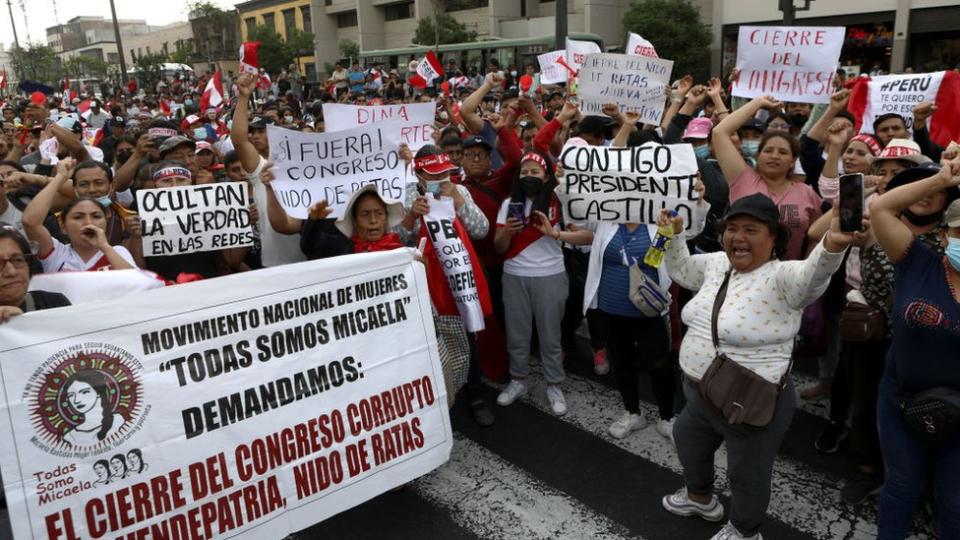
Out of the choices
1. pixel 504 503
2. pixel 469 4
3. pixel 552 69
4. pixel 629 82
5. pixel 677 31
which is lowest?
pixel 504 503

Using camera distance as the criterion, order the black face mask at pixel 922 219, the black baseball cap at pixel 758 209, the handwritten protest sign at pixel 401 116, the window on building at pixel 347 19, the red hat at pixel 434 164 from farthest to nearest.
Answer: the window on building at pixel 347 19, the handwritten protest sign at pixel 401 116, the red hat at pixel 434 164, the black face mask at pixel 922 219, the black baseball cap at pixel 758 209

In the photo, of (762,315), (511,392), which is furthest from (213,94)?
(762,315)

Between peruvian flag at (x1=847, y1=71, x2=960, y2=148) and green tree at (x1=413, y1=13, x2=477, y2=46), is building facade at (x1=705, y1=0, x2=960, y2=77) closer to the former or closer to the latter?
green tree at (x1=413, y1=13, x2=477, y2=46)

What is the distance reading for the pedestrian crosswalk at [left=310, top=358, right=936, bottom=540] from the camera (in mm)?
3609

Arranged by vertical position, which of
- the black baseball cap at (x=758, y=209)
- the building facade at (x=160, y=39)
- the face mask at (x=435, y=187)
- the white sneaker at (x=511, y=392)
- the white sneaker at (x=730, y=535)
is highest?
the building facade at (x=160, y=39)

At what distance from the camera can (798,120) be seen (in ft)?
25.5

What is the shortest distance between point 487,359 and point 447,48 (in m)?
26.7

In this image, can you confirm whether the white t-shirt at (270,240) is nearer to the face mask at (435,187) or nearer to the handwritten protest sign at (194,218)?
the handwritten protest sign at (194,218)

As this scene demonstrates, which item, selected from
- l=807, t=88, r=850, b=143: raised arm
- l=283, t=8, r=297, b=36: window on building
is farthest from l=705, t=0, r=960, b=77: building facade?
l=283, t=8, r=297, b=36: window on building

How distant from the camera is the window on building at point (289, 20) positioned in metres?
63.2

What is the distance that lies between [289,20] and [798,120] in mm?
64052

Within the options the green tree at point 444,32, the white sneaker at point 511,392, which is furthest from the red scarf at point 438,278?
the green tree at point 444,32

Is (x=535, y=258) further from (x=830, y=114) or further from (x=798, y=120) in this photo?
(x=798, y=120)

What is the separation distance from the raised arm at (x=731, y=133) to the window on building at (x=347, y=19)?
58738 millimetres
